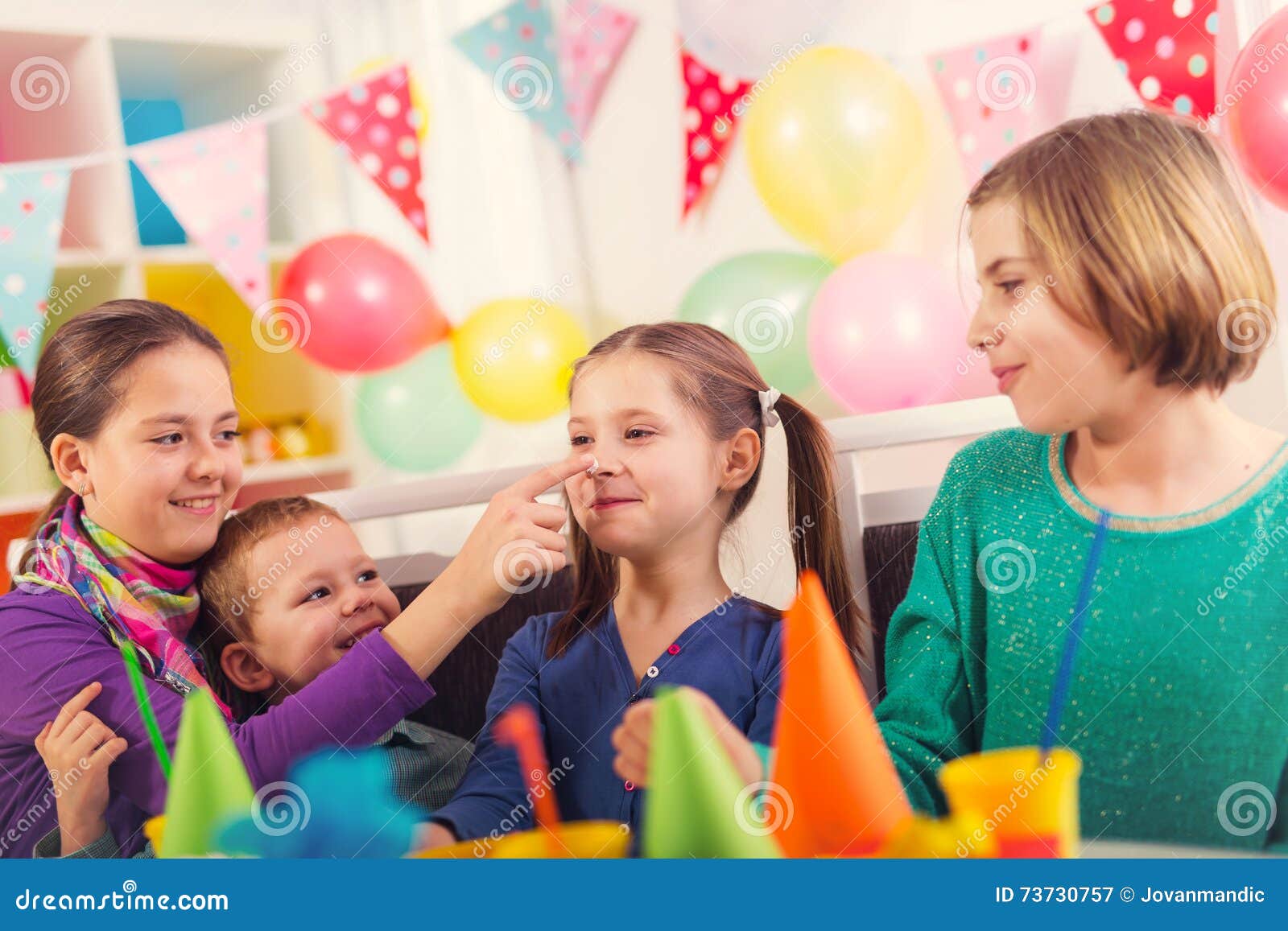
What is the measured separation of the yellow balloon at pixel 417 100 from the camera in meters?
1.41

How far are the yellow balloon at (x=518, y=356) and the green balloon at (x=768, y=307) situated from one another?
0.13 meters

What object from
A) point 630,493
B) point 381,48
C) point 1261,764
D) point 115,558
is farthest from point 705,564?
point 381,48

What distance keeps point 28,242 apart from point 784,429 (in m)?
0.99

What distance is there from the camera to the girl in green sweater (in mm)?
882

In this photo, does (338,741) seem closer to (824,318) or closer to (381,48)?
(824,318)

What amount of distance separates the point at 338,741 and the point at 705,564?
1.13ft

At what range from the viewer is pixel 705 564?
1.07 metres

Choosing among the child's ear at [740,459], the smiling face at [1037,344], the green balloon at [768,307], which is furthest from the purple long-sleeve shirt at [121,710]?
the smiling face at [1037,344]
